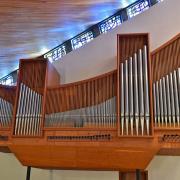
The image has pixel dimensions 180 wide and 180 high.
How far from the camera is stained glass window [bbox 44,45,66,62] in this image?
671 cm

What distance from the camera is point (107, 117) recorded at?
4.84 meters

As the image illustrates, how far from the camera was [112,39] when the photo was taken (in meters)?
6.27

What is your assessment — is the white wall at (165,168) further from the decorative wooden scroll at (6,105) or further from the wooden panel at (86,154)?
the decorative wooden scroll at (6,105)

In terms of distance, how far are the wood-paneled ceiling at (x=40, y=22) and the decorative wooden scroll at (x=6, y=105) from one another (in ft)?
3.15

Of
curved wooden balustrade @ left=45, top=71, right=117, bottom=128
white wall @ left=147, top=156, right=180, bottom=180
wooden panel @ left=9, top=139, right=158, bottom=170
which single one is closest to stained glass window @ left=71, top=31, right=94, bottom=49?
curved wooden balustrade @ left=45, top=71, right=117, bottom=128

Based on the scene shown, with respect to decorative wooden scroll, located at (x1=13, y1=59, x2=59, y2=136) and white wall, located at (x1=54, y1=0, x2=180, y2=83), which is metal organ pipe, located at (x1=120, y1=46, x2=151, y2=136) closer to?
white wall, located at (x1=54, y1=0, x2=180, y2=83)

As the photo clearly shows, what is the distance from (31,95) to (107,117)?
136cm

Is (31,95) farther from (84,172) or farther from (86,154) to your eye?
(84,172)

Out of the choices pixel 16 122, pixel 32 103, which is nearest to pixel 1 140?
pixel 16 122

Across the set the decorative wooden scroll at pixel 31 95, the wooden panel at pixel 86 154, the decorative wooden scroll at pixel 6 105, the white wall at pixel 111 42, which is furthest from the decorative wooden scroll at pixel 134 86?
the decorative wooden scroll at pixel 6 105

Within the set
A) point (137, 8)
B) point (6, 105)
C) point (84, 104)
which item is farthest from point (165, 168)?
point (137, 8)

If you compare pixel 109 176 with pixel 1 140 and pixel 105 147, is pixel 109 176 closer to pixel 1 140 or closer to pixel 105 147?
pixel 105 147

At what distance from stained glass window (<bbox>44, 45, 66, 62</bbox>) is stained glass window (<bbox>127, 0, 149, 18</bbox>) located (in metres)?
1.54

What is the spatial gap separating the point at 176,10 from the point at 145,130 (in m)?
2.56
